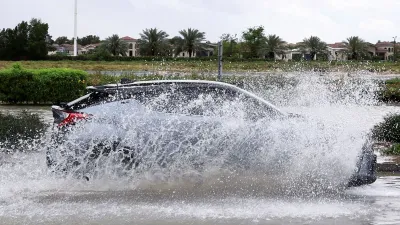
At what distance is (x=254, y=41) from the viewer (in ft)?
249

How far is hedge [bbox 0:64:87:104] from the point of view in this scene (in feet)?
68.0

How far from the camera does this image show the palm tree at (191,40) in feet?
277

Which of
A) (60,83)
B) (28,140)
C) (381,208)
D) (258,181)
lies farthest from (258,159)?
(60,83)

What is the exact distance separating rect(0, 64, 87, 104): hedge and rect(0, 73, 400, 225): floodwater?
11.8 meters

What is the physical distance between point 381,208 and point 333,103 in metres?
3.19

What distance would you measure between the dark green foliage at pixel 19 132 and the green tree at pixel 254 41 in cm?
6248

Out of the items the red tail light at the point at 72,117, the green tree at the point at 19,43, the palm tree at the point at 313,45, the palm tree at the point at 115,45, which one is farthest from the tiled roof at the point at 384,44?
the red tail light at the point at 72,117

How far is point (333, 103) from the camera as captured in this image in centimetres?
1034

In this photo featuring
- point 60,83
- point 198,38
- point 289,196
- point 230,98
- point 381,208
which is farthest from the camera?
point 198,38

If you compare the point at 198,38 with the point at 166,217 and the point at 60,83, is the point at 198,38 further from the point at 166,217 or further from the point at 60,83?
the point at 166,217

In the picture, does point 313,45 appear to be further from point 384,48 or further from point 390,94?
point 390,94

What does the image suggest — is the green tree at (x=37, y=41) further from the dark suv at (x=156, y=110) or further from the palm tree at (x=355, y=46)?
the dark suv at (x=156, y=110)

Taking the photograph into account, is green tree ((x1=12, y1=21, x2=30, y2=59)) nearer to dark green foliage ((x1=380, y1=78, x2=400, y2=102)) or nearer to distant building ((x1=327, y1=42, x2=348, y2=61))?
distant building ((x1=327, y1=42, x2=348, y2=61))

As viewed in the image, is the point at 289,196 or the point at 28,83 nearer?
the point at 289,196
